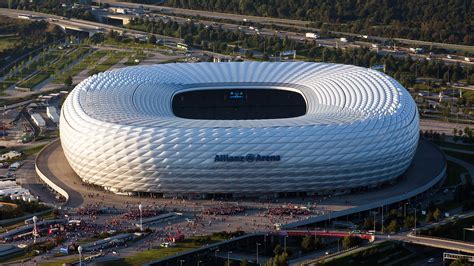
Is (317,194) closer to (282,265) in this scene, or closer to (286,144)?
(286,144)

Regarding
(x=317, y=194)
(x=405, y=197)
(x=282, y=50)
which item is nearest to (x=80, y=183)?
(x=317, y=194)

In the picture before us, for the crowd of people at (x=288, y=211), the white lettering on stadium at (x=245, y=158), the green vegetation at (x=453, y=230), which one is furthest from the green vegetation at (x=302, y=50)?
the crowd of people at (x=288, y=211)

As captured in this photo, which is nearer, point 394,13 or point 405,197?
point 405,197

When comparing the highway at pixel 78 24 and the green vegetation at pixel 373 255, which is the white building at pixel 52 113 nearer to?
the highway at pixel 78 24

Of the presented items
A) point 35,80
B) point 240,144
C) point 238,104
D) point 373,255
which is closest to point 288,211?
point 240,144

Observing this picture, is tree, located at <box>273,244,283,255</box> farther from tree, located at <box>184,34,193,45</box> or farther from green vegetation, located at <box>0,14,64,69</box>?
green vegetation, located at <box>0,14,64,69</box>

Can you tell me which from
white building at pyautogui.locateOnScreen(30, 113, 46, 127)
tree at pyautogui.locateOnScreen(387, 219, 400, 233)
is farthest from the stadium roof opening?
tree at pyautogui.locateOnScreen(387, 219, 400, 233)
